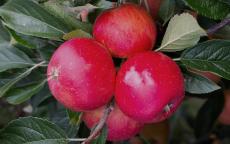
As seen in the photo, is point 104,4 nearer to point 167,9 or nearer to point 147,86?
point 167,9

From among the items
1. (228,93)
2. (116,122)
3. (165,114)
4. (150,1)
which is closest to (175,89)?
(165,114)

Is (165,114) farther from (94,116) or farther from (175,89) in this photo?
(94,116)

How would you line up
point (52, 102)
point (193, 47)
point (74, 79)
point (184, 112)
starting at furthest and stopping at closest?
point (184, 112) → point (52, 102) → point (193, 47) → point (74, 79)

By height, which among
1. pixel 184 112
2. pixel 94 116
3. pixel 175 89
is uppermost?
pixel 175 89

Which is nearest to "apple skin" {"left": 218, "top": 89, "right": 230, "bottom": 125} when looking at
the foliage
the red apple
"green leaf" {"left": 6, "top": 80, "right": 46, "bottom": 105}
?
the red apple

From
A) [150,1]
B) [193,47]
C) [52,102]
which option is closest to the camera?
[193,47]

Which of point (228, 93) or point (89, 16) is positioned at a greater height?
point (89, 16)

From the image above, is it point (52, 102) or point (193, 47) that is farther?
point (52, 102)
